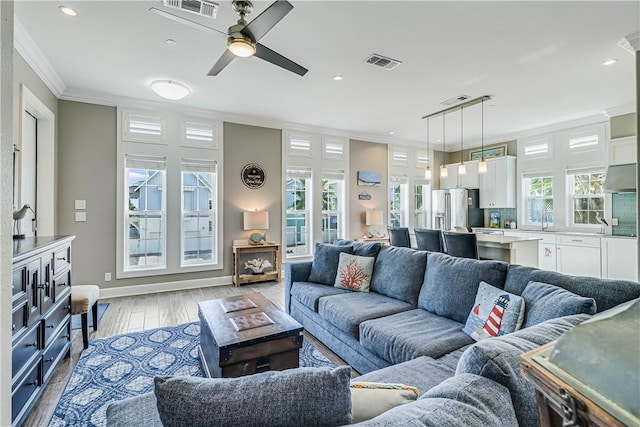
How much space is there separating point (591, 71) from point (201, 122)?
5.37 m

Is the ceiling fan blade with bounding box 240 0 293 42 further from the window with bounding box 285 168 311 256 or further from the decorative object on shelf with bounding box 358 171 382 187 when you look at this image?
the decorative object on shelf with bounding box 358 171 382 187

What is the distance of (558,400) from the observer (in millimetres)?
481

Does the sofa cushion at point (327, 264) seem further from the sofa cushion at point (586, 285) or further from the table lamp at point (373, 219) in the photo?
the table lamp at point (373, 219)

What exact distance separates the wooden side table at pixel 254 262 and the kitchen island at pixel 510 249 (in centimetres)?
324

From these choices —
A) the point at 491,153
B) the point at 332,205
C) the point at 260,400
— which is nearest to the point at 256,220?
the point at 332,205

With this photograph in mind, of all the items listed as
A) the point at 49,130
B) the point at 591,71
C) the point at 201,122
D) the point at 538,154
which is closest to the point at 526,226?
the point at 538,154

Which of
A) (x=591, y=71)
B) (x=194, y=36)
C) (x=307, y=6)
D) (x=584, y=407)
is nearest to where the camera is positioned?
(x=584, y=407)

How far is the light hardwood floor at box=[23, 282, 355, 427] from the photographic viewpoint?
6.81 ft

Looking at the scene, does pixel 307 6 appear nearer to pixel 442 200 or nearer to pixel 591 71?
pixel 591 71

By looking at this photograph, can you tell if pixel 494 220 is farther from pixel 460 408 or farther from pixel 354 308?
pixel 460 408

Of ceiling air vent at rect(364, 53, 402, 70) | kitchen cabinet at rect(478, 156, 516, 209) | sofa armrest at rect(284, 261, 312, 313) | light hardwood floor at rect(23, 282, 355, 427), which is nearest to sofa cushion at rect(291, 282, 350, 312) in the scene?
sofa armrest at rect(284, 261, 312, 313)

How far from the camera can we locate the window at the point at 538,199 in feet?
19.8

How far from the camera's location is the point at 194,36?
286 cm

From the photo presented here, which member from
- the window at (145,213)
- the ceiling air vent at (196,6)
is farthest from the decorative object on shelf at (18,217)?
the window at (145,213)
